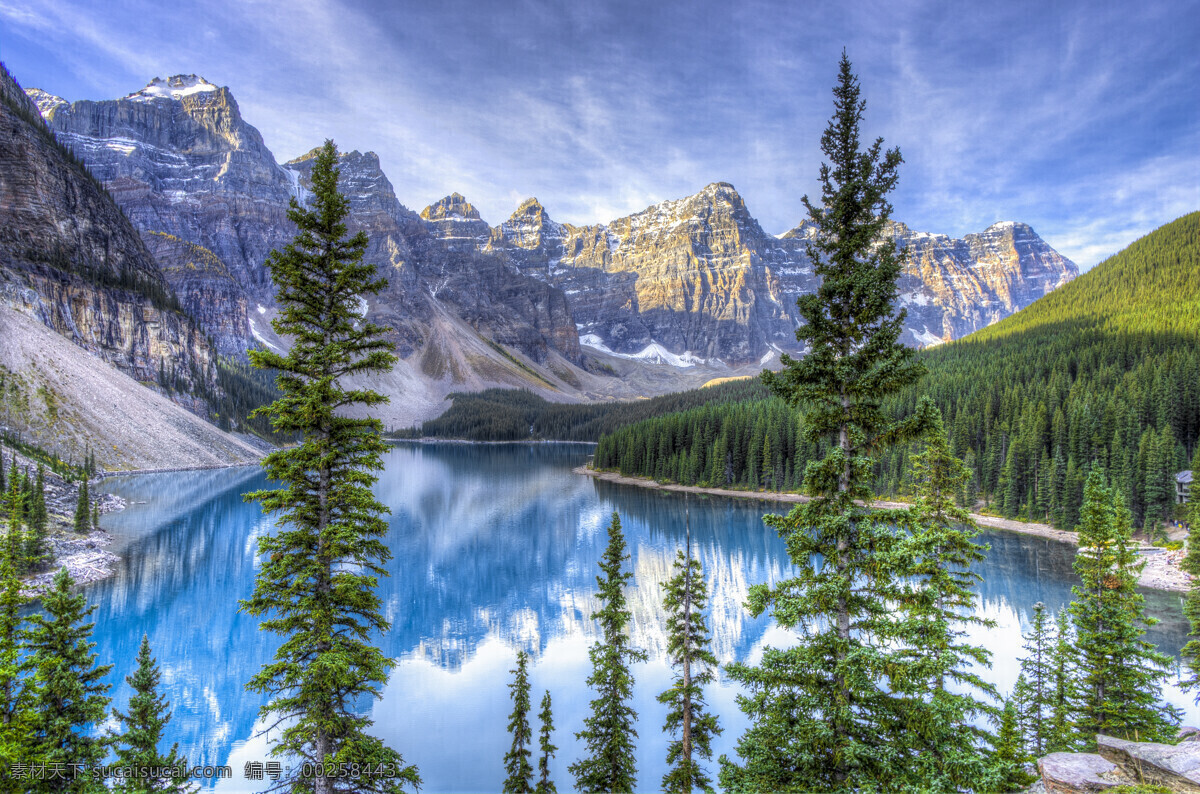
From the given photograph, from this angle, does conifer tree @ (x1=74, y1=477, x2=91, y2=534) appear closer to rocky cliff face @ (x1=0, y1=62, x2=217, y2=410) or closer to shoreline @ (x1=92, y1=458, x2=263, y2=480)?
shoreline @ (x1=92, y1=458, x2=263, y2=480)

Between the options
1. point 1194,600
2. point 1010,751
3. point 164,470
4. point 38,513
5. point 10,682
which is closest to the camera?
point 10,682

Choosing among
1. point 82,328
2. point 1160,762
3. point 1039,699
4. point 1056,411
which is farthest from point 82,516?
point 1056,411

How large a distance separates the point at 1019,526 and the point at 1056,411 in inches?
648

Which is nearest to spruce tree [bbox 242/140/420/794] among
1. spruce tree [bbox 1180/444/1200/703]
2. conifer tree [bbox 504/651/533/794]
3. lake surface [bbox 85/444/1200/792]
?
conifer tree [bbox 504/651/533/794]

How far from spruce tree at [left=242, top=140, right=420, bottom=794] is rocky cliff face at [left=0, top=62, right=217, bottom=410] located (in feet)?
360

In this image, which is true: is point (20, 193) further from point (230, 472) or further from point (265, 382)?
point (265, 382)

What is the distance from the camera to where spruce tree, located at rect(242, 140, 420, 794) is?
10398 millimetres

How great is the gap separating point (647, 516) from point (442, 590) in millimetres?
31142

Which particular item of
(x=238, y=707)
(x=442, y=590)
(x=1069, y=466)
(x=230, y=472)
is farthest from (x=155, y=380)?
(x=1069, y=466)

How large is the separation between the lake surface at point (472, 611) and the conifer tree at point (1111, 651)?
11867 mm

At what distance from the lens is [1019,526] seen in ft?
191

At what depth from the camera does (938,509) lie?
15539 mm

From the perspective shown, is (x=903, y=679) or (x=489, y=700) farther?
(x=489, y=700)

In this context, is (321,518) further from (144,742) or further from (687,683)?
(687,683)
